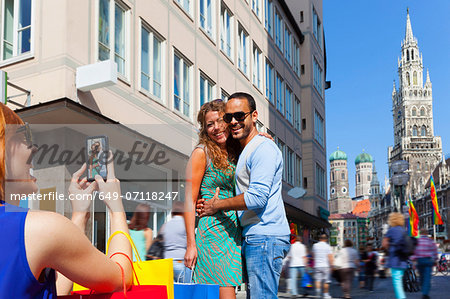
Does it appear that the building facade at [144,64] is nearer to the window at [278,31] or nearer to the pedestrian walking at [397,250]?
the window at [278,31]

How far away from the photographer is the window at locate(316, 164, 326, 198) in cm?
3383

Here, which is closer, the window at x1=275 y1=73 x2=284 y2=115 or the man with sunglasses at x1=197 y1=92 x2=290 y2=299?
the man with sunglasses at x1=197 y1=92 x2=290 y2=299

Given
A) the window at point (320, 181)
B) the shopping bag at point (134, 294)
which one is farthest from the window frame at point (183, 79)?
the window at point (320, 181)

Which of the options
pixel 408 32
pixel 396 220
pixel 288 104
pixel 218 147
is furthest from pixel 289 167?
pixel 408 32

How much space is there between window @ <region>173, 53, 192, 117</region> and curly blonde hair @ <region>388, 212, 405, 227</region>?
7.14 m

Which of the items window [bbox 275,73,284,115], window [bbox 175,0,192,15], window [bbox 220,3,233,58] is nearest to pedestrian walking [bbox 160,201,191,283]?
window [bbox 175,0,192,15]

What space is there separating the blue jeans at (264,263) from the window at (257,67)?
19764 millimetres

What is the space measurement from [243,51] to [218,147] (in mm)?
18553

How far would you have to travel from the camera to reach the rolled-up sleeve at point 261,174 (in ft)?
10.6

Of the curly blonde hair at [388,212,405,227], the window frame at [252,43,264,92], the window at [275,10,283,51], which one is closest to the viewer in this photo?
the curly blonde hair at [388,212,405,227]

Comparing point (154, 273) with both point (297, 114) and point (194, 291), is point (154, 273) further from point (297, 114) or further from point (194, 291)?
point (297, 114)

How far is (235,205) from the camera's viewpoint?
328 cm

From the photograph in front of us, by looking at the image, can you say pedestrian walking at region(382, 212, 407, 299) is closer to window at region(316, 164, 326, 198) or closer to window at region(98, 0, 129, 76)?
window at region(98, 0, 129, 76)

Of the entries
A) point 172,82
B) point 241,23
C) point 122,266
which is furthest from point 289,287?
point 122,266
